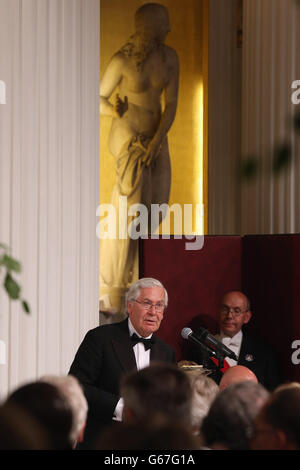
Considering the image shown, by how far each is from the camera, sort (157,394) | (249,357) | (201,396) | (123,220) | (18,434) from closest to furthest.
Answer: (18,434), (157,394), (201,396), (249,357), (123,220)

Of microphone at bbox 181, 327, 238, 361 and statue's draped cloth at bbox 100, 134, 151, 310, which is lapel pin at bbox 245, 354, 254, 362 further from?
statue's draped cloth at bbox 100, 134, 151, 310

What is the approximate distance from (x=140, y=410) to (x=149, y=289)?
2.30 m

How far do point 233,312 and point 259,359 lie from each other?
371 mm

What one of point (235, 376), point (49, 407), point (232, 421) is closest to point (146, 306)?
point (235, 376)

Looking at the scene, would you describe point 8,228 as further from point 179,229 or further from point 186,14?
point 186,14

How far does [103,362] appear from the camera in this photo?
4289 mm

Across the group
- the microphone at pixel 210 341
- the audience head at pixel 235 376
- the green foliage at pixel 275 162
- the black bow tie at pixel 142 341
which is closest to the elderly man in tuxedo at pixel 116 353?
the black bow tie at pixel 142 341

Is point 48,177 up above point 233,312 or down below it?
above

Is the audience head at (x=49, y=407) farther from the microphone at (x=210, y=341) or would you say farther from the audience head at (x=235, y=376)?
the microphone at (x=210, y=341)

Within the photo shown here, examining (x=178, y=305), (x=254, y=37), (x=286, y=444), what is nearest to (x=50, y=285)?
(x=178, y=305)

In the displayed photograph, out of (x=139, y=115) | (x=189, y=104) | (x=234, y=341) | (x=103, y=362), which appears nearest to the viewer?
(x=103, y=362)

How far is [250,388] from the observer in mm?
2332

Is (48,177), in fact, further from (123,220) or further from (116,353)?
(123,220)

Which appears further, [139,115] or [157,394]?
[139,115]
